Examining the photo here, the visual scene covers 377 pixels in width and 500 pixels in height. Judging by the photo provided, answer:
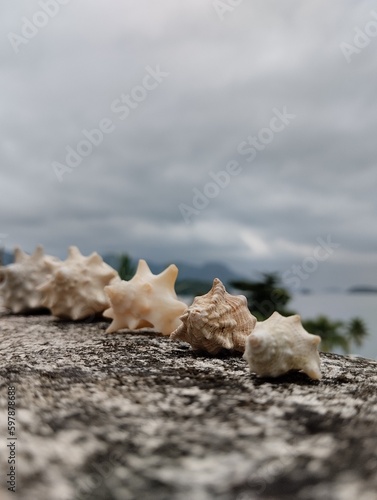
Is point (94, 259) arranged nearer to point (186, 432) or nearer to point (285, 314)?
point (186, 432)

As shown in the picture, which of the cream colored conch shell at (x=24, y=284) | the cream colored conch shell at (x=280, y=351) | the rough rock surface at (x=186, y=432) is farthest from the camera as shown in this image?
the cream colored conch shell at (x=24, y=284)

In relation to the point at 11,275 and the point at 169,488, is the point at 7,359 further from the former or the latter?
the point at 11,275

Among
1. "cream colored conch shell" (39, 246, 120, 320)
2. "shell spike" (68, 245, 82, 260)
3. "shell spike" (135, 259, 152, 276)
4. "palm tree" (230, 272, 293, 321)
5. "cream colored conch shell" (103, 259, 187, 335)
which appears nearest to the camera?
"cream colored conch shell" (103, 259, 187, 335)

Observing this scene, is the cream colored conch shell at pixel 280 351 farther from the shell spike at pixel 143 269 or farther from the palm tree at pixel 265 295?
the palm tree at pixel 265 295

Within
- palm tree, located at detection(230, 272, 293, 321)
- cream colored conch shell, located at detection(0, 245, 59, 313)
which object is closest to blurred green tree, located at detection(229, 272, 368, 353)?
palm tree, located at detection(230, 272, 293, 321)

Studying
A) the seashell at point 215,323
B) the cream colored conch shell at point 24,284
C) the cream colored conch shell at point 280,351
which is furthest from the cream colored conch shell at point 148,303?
the cream colored conch shell at point 24,284

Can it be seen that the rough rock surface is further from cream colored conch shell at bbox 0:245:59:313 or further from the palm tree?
the palm tree
